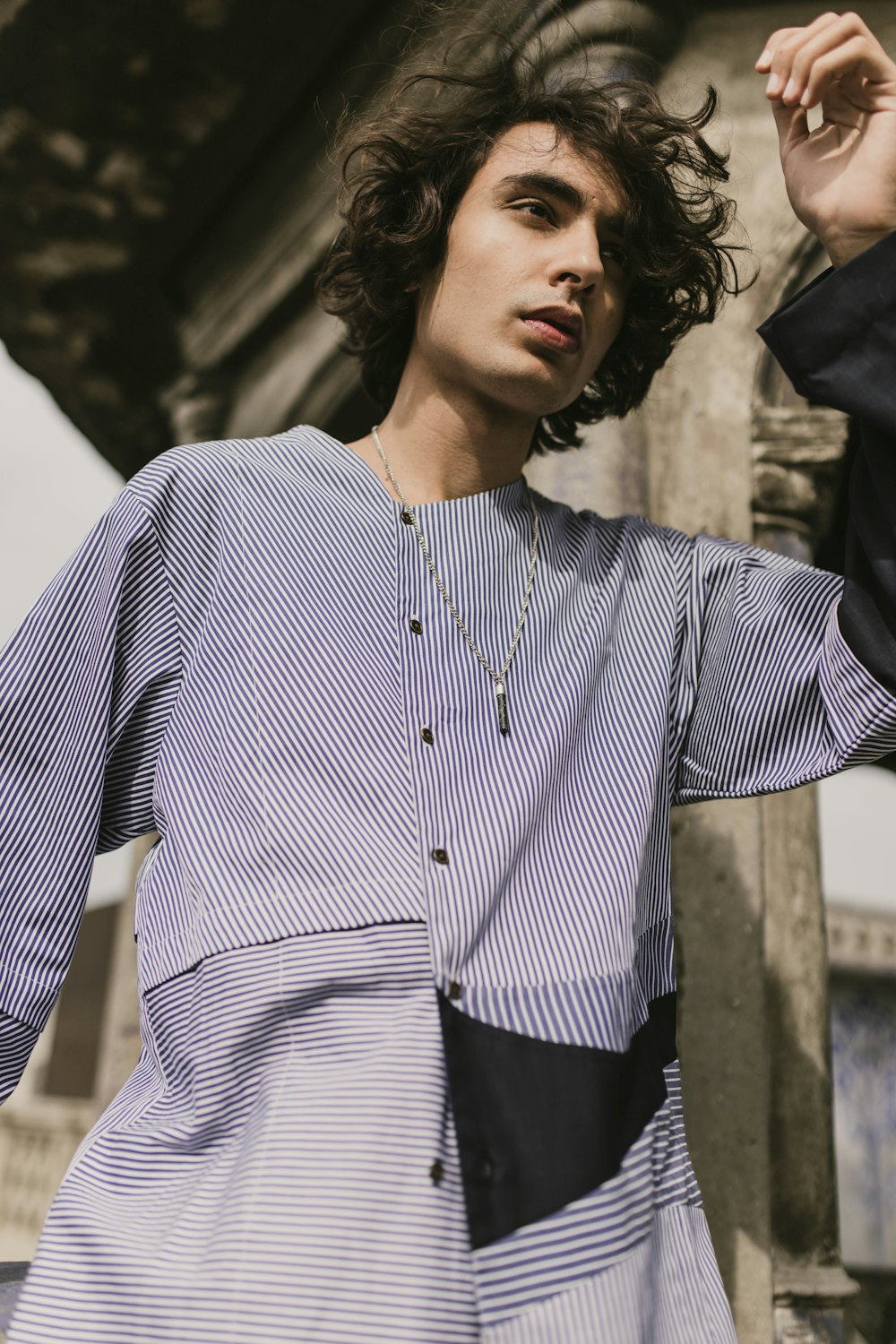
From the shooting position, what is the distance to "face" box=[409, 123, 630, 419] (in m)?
1.33

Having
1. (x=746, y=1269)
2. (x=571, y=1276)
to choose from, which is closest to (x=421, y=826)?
(x=571, y=1276)

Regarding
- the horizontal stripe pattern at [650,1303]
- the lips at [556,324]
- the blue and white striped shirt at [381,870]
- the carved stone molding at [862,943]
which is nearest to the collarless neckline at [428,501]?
the blue and white striped shirt at [381,870]

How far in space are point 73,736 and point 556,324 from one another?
2.10ft

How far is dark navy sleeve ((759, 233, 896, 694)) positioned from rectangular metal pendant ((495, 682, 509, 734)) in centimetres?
33

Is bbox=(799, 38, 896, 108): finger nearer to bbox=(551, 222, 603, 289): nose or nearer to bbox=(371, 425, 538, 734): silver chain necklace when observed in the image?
bbox=(551, 222, 603, 289): nose

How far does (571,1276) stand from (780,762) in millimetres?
557

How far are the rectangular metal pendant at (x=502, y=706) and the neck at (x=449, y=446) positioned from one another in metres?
0.29

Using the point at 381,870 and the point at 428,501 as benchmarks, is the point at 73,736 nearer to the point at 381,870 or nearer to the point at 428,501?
the point at 381,870

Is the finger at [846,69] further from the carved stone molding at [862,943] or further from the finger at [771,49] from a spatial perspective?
the carved stone molding at [862,943]

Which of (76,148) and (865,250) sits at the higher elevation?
(76,148)

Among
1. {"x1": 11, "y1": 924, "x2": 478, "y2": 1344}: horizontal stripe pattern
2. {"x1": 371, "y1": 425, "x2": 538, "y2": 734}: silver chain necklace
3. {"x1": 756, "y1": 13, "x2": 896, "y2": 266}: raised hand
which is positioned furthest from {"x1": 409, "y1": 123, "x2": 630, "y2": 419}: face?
{"x1": 11, "y1": 924, "x2": 478, "y2": 1344}: horizontal stripe pattern

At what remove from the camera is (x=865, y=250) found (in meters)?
1.11

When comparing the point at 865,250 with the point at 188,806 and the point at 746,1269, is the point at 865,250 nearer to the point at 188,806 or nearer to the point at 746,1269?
the point at 188,806

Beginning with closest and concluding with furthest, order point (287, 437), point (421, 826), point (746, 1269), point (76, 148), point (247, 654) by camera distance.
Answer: point (421, 826) < point (247, 654) < point (287, 437) < point (746, 1269) < point (76, 148)
